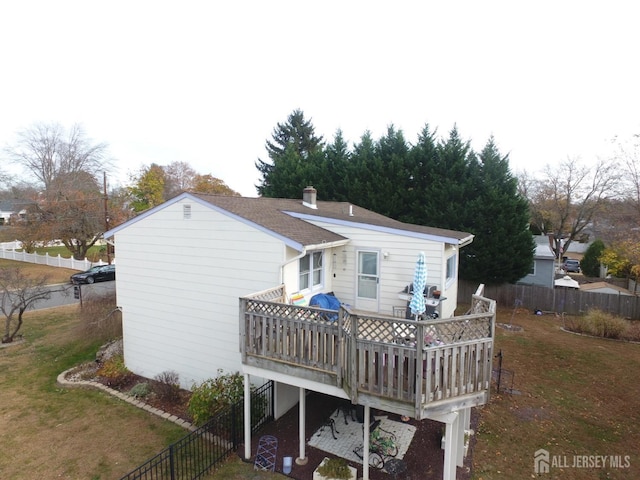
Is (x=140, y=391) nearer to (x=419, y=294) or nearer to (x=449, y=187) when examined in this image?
(x=419, y=294)

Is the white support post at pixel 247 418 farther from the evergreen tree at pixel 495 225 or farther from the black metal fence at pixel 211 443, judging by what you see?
the evergreen tree at pixel 495 225

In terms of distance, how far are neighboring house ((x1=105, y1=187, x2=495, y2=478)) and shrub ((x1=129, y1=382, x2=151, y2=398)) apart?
1.87 ft

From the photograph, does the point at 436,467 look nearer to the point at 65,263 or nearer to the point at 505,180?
the point at 505,180

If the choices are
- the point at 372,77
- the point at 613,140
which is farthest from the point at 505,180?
the point at 372,77

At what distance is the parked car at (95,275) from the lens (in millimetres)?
22609

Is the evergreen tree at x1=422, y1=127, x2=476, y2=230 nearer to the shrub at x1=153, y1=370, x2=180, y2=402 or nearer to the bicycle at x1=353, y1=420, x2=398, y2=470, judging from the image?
the bicycle at x1=353, y1=420, x2=398, y2=470

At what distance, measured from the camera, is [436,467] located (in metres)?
6.04

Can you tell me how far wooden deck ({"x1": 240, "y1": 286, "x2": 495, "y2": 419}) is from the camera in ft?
15.4

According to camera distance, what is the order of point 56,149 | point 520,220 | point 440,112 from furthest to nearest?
point 56,149 < point 440,112 < point 520,220

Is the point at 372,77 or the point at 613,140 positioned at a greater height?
the point at 372,77

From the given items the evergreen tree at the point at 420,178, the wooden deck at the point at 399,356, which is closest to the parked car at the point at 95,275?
the evergreen tree at the point at 420,178

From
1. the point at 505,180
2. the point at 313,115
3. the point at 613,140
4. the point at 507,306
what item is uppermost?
the point at 313,115

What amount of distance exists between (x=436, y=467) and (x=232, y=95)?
20.2 metres

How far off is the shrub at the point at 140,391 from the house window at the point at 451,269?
9.06 meters
